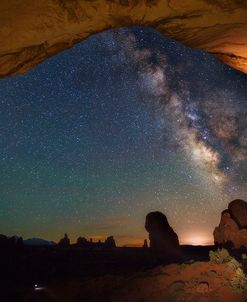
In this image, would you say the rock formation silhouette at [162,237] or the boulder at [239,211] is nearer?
the rock formation silhouette at [162,237]

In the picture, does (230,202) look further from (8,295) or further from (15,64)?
(15,64)

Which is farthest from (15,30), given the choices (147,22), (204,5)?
(204,5)

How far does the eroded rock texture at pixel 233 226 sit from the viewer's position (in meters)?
33.5

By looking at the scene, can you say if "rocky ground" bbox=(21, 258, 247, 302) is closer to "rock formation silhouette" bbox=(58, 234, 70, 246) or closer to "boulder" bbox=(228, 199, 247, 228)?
"boulder" bbox=(228, 199, 247, 228)

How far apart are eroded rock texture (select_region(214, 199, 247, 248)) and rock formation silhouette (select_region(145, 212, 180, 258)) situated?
5.51m

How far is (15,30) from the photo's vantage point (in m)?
5.48

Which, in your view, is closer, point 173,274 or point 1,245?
point 173,274

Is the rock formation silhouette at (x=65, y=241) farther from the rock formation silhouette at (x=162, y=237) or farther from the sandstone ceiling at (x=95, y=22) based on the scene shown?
the sandstone ceiling at (x=95, y=22)

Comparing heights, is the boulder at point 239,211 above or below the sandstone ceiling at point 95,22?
above

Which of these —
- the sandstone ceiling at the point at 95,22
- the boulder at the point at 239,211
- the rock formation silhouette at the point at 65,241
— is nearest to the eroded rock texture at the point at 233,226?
the boulder at the point at 239,211

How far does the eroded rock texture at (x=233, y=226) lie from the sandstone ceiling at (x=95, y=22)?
1185 inches

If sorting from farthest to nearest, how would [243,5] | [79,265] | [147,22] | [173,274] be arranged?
[79,265]
[173,274]
[147,22]
[243,5]

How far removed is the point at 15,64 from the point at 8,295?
1429 cm

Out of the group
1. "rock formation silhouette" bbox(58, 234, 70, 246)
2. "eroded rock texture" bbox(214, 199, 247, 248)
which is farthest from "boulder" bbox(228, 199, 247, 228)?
"rock formation silhouette" bbox(58, 234, 70, 246)
